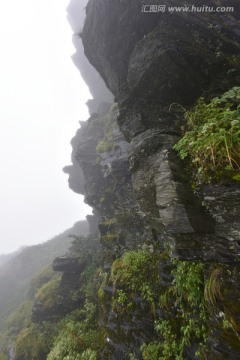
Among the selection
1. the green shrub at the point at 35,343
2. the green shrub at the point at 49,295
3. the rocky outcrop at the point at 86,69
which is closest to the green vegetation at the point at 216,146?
the green shrub at the point at 35,343

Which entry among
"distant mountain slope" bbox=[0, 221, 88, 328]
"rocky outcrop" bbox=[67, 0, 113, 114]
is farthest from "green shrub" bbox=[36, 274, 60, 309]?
"rocky outcrop" bbox=[67, 0, 113, 114]

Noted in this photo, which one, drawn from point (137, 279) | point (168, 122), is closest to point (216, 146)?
point (168, 122)

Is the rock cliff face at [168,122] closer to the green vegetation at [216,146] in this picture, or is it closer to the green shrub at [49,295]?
the green vegetation at [216,146]

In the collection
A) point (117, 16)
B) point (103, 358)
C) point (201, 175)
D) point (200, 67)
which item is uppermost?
point (117, 16)

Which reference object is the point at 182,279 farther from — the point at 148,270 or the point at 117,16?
the point at 117,16

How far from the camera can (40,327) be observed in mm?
18344

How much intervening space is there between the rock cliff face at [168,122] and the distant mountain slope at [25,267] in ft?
119

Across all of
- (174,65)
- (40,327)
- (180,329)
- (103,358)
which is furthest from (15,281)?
(174,65)

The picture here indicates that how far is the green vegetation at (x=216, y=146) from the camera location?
470 cm

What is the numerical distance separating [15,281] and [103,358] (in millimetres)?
43485

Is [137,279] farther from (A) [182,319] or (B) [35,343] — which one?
(B) [35,343]

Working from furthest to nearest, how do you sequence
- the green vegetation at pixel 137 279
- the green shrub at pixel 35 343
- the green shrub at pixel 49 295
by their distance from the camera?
the green shrub at pixel 49 295 < the green shrub at pixel 35 343 < the green vegetation at pixel 137 279

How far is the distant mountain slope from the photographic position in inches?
1576

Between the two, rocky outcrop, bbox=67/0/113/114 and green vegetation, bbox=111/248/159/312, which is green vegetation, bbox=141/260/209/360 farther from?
rocky outcrop, bbox=67/0/113/114
